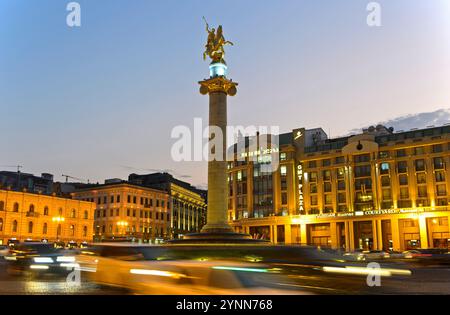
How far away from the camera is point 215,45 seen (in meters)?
45.3

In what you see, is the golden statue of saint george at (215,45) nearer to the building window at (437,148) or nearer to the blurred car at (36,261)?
the blurred car at (36,261)

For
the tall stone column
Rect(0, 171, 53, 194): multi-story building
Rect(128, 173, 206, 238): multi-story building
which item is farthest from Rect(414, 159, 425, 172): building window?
Rect(0, 171, 53, 194): multi-story building

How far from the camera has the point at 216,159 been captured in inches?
1689

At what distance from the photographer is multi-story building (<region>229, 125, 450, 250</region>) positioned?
80688mm

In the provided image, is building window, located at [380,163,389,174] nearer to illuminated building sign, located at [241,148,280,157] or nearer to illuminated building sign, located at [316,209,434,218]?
illuminated building sign, located at [316,209,434,218]

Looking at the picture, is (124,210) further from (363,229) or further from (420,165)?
(420,165)

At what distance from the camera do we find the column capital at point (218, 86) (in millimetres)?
43500

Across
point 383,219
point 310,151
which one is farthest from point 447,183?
point 310,151

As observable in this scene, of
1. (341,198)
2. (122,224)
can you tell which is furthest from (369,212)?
(122,224)

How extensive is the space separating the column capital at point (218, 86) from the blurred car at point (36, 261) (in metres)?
21.7

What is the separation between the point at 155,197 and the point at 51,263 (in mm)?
79855

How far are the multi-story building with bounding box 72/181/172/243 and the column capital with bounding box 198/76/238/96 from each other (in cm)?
5566

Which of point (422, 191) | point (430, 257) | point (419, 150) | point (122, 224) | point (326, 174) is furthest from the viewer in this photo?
point (122, 224)

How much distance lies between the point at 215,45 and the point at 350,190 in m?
52.8
